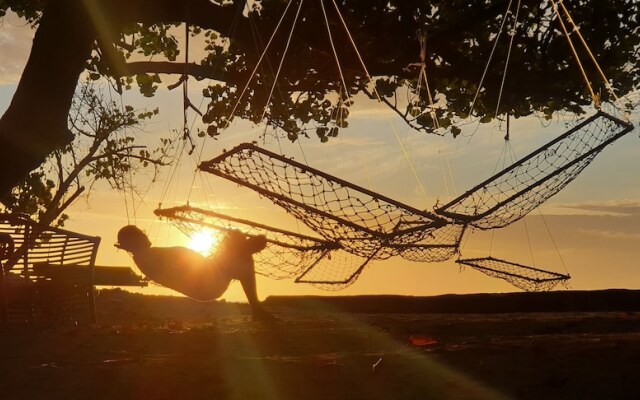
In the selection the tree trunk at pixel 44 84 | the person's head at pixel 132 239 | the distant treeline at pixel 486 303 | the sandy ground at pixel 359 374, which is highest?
the tree trunk at pixel 44 84

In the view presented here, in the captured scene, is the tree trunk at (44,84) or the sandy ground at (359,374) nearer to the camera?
the sandy ground at (359,374)

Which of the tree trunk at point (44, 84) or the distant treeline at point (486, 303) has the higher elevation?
the tree trunk at point (44, 84)

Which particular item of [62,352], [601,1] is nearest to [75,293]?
[62,352]

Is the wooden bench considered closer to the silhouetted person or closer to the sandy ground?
the silhouetted person

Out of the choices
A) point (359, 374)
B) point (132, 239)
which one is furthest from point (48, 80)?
point (359, 374)

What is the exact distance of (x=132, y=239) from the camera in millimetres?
8078

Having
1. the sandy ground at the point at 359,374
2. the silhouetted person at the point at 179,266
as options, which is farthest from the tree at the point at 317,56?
the sandy ground at the point at 359,374

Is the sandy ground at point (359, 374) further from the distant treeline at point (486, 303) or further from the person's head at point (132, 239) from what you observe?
the distant treeline at point (486, 303)

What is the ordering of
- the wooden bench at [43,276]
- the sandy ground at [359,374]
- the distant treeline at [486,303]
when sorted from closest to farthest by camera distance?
1. the sandy ground at [359,374]
2. the wooden bench at [43,276]
3. the distant treeline at [486,303]

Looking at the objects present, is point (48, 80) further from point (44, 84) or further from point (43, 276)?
point (43, 276)

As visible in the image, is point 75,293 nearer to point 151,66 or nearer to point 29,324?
point 29,324

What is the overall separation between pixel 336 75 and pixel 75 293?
14.6 feet

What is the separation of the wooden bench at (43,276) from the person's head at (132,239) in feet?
0.91

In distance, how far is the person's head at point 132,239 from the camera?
26.2 feet
